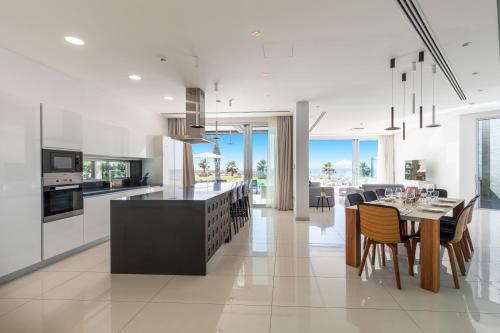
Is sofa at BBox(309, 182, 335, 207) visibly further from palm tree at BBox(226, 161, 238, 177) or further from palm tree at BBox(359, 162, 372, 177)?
palm tree at BBox(359, 162, 372, 177)

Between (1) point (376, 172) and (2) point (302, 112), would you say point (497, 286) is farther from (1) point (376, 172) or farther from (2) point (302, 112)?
(1) point (376, 172)

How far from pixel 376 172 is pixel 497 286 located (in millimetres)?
9926

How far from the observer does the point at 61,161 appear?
11.6 ft

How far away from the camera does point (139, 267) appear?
3.10 meters

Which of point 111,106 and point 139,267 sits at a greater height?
point 111,106

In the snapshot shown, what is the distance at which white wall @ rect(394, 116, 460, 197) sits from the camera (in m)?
7.45

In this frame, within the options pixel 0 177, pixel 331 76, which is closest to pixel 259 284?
pixel 0 177

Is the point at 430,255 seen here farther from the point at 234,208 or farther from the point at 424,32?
the point at 234,208

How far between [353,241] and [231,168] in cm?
545

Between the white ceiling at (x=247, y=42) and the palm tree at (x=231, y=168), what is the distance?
11.7ft

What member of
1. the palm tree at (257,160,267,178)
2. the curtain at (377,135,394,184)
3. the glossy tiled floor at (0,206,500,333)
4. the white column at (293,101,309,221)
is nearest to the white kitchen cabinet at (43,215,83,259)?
the glossy tiled floor at (0,206,500,333)

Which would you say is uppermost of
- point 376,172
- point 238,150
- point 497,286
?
point 238,150

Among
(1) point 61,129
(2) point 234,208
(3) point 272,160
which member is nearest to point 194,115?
(2) point 234,208

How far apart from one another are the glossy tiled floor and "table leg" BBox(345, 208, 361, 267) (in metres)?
0.19
